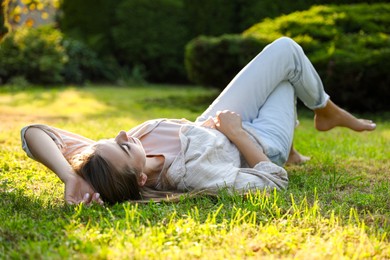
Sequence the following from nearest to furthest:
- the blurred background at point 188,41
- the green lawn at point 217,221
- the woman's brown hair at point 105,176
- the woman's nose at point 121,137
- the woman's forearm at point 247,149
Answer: the green lawn at point 217,221 < the woman's brown hair at point 105,176 < the woman's nose at point 121,137 < the woman's forearm at point 247,149 < the blurred background at point 188,41

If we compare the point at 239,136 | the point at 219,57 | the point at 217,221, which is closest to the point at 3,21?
the point at 219,57

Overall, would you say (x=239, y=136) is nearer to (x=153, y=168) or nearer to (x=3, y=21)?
(x=153, y=168)

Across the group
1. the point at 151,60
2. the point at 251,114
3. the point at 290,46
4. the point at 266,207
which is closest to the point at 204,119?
the point at 251,114

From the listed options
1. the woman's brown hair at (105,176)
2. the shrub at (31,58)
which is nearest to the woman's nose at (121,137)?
the woman's brown hair at (105,176)

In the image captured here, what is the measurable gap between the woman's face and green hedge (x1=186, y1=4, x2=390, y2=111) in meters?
5.43

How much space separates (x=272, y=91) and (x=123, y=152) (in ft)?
4.48

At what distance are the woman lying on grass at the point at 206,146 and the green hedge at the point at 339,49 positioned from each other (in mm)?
3989

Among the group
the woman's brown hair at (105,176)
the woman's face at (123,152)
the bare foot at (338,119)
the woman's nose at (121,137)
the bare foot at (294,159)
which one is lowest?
the bare foot at (294,159)

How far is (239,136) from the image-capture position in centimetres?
328

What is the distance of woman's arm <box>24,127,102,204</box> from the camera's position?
112 inches

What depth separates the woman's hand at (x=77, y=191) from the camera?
2.82m

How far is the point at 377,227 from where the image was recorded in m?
2.50

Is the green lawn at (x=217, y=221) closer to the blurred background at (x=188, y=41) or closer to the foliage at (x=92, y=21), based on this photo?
the blurred background at (x=188, y=41)

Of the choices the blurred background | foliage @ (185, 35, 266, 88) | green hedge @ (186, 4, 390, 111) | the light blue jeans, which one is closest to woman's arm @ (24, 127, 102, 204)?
the light blue jeans
